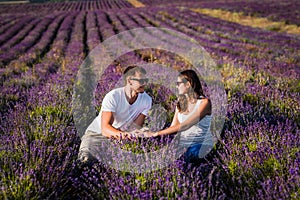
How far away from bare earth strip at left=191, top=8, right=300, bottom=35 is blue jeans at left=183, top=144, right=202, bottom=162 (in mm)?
13851

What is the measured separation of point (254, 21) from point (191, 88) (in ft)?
57.3

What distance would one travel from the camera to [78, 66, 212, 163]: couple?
278 centimetres

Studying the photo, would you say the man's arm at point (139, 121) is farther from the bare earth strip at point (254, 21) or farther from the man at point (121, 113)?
the bare earth strip at point (254, 21)

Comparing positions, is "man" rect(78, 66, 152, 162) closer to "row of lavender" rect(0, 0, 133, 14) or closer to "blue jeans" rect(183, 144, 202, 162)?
"blue jeans" rect(183, 144, 202, 162)

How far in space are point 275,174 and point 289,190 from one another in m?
0.28

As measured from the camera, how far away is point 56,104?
3764 millimetres

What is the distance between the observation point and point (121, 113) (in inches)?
126

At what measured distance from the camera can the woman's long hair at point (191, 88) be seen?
9.28 ft

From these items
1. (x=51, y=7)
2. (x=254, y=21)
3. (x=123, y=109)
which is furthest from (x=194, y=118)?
(x=51, y=7)

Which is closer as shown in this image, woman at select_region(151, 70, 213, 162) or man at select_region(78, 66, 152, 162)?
woman at select_region(151, 70, 213, 162)

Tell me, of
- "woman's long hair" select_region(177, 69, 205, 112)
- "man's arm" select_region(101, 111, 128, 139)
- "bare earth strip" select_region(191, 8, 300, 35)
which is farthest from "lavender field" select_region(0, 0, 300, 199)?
"bare earth strip" select_region(191, 8, 300, 35)

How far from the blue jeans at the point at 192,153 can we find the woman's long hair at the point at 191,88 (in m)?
0.41

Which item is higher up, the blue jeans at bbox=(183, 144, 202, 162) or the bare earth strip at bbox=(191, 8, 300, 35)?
the blue jeans at bbox=(183, 144, 202, 162)

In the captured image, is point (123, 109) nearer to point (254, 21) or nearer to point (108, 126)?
point (108, 126)
